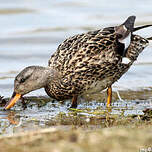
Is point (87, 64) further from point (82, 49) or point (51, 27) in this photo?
point (51, 27)

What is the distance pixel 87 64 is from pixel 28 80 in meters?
0.92

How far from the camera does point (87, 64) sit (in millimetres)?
7754

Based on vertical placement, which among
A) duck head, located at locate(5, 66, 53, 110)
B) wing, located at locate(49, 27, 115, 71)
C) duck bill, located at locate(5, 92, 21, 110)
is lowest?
duck bill, located at locate(5, 92, 21, 110)

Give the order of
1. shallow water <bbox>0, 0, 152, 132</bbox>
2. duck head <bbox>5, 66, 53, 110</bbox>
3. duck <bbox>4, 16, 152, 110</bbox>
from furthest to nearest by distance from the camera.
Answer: shallow water <bbox>0, 0, 152, 132</bbox>, duck <bbox>4, 16, 152, 110</bbox>, duck head <bbox>5, 66, 53, 110</bbox>

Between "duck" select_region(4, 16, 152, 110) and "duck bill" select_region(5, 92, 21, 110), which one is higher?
"duck" select_region(4, 16, 152, 110)

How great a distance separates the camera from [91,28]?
13281 mm

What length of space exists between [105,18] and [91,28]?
3.12 feet

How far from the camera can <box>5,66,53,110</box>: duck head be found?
24.8 ft

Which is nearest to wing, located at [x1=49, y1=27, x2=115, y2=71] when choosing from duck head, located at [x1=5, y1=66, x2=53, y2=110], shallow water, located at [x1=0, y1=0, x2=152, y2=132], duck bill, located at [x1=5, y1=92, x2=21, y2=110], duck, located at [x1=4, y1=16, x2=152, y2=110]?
duck, located at [x1=4, y1=16, x2=152, y2=110]

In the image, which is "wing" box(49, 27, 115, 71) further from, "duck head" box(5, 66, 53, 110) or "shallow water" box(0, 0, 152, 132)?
"shallow water" box(0, 0, 152, 132)

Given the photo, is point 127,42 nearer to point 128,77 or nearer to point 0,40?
point 128,77

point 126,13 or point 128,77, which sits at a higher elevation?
point 126,13

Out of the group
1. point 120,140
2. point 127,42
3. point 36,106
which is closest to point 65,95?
point 36,106

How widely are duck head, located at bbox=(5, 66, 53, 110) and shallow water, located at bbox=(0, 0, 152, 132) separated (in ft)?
5.06
